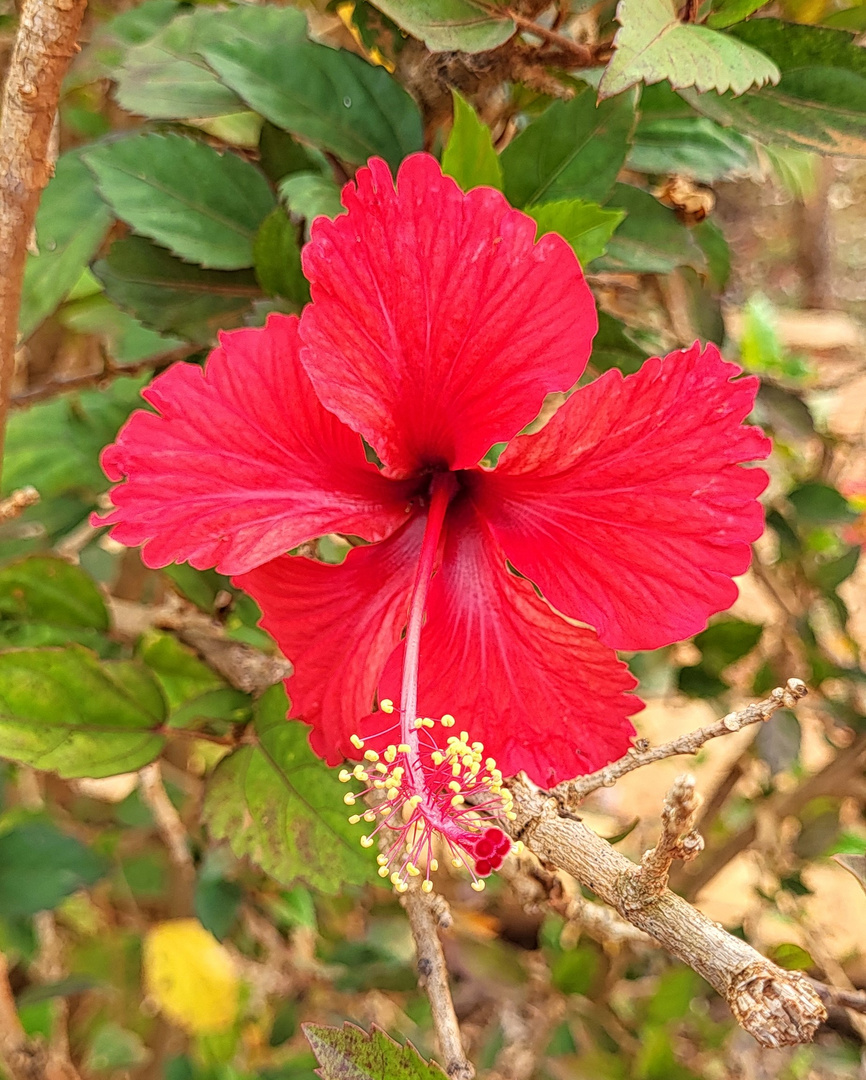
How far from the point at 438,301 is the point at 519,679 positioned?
0.71 ft

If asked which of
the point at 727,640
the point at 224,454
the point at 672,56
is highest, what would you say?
the point at 672,56

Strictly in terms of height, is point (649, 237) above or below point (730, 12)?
below

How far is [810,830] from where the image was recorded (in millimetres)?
1072

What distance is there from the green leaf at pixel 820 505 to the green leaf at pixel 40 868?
0.88 m

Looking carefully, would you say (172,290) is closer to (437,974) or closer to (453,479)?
(453,479)

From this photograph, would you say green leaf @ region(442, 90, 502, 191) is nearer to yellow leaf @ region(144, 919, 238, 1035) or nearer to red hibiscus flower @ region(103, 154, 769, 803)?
red hibiscus flower @ region(103, 154, 769, 803)

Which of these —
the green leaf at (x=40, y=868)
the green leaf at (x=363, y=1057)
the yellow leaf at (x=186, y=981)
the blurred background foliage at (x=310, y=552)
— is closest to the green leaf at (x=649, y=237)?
the blurred background foliage at (x=310, y=552)

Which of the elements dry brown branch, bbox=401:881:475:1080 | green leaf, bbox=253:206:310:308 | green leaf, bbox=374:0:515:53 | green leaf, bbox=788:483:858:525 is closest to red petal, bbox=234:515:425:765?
dry brown branch, bbox=401:881:475:1080

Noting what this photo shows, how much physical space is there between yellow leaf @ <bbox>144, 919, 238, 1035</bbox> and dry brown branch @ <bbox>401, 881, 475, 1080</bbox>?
93cm

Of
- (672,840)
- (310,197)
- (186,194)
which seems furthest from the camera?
(186,194)

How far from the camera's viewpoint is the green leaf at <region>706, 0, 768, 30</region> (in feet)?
1.86

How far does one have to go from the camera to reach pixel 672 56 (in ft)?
1.64

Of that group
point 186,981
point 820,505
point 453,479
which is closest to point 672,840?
point 453,479

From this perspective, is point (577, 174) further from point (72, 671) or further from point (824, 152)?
point (72, 671)
